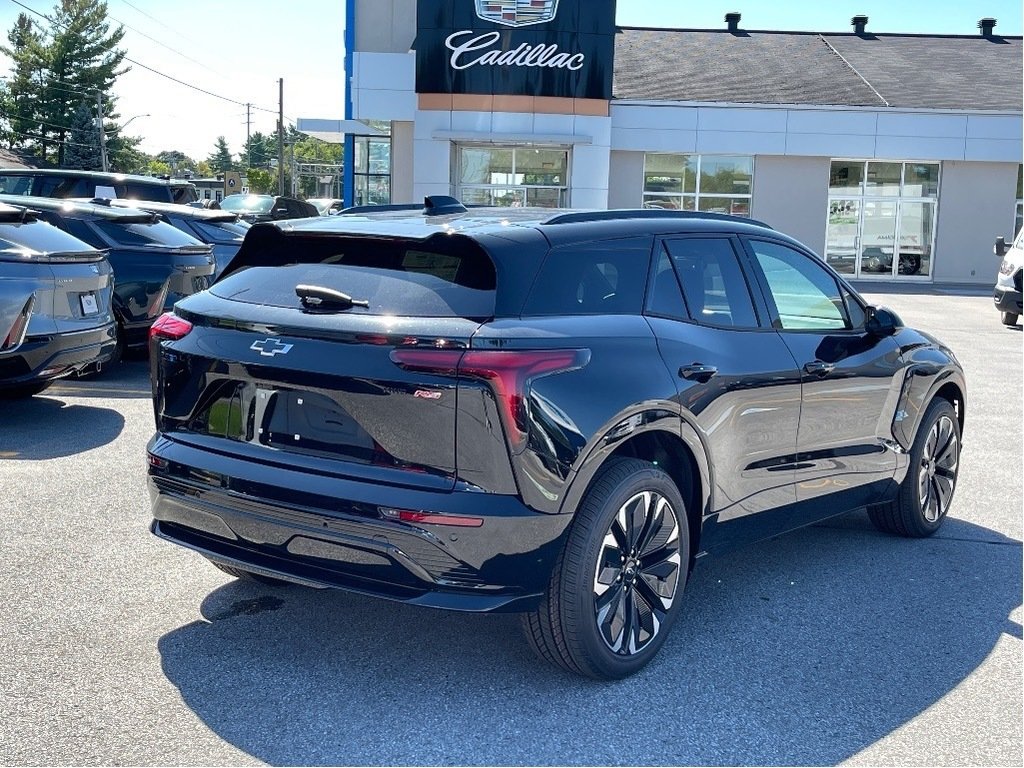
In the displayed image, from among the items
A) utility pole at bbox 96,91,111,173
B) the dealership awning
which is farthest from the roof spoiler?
utility pole at bbox 96,91,111,173

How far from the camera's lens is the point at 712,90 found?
99.2 feet

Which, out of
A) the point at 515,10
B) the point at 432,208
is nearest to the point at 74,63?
the point at 515,10

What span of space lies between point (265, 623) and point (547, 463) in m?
1.58

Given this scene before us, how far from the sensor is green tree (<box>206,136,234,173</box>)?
546 feet

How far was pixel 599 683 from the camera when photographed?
4094mm

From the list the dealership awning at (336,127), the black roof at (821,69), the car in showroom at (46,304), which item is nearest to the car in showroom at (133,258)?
the car in showroom at (46,304)

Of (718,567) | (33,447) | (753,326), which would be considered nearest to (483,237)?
(753,326)

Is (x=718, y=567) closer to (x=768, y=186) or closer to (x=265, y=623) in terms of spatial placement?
(x=265, y=623)

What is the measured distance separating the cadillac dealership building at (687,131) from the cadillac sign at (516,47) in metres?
0.03

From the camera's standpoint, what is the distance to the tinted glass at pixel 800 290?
513 cm

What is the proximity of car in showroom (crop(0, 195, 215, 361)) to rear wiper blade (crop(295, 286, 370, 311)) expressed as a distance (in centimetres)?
743

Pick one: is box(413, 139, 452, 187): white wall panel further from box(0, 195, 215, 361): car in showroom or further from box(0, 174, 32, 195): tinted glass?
box(0, 195, 215, 361): car in showroom

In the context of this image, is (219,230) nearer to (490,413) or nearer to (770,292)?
(770,292)

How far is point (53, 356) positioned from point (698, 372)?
567 cm
